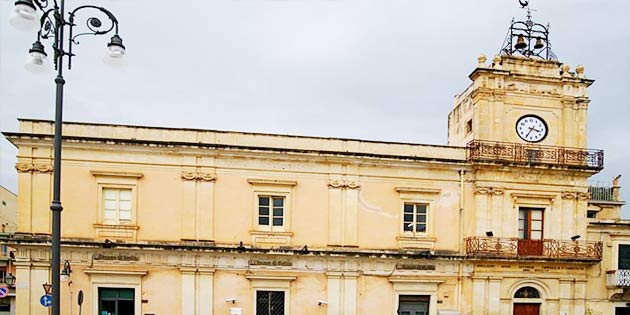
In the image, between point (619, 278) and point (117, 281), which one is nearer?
point (117, 281)

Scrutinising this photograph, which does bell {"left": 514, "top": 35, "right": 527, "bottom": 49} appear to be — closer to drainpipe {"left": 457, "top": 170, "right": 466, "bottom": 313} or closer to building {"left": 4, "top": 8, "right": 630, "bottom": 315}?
building {"left": 4, "top": 8, "right": 630, "bottom": 315}

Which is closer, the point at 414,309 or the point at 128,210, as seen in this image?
the point at 128,210

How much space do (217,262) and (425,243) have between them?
789 cm

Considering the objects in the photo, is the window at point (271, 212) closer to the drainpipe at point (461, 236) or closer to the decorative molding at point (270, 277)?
the decorative molding at point (270, 277)

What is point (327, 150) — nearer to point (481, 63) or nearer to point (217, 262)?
point (217, 262)

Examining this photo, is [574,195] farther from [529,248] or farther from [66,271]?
[66,271]

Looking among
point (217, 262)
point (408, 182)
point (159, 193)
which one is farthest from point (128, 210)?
point (408, 182)

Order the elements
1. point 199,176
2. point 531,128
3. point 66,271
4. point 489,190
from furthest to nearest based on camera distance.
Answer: point 531,128, point 489,190, point 199,176, point 66,271

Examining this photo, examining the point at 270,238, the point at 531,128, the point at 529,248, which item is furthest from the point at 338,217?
the point at 531,128

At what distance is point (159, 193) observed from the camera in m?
18.0

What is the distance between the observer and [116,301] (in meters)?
17.6

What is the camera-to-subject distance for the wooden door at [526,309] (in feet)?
64.8

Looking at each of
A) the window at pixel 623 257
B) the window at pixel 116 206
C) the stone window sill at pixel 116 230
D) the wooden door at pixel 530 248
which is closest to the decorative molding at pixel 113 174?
the window at pixel 116 206

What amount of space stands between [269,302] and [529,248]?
1023 cm
